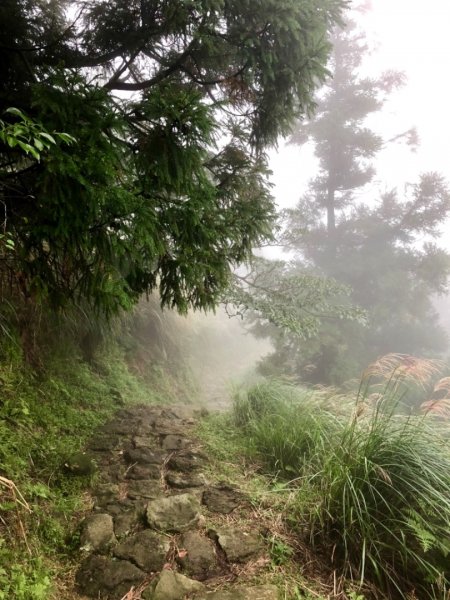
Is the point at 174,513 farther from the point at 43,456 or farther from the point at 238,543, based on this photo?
the point at 43,456

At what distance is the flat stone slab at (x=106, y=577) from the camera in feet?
7.56

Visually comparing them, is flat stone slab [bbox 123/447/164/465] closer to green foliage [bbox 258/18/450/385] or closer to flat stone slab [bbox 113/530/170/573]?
flat stone slab [bbox 113/530/170/573]

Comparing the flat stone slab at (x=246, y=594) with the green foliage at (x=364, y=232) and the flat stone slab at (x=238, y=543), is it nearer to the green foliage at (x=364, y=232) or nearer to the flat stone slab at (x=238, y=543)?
the flat stone slab at (x=238, y=543)

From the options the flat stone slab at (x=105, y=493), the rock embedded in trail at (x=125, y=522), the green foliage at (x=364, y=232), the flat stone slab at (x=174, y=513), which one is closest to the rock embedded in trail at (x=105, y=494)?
the flat stone slab at (x=105, y=493)

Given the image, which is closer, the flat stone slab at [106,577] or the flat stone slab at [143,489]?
the flat stone slab at [106,577]

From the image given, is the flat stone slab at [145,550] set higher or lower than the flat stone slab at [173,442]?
higher

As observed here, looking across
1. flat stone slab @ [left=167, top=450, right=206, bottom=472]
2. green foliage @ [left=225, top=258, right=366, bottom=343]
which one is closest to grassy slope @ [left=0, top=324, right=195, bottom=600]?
flat stone slab @ [left=167, top=450, right=206, bottom=472]

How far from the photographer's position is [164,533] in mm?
2820

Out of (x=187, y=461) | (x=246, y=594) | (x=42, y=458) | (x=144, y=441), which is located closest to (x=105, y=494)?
(x=42, y=458)

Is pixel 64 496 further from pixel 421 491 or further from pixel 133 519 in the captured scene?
pixel 421 491

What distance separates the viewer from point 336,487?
2811 millimetres

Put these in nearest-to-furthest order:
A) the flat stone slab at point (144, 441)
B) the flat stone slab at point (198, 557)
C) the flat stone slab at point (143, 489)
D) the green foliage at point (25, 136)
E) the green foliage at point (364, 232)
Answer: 1. the green foliage at point (25, 136)
2. the flat stone slab at point (198, 557)
3. the flat stone slab at point (143, 489)
4. the flat stone slab at point (144, 441)
5. the green foliage at point (364, 232)

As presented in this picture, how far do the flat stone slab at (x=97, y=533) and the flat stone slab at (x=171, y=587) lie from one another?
1.72ft

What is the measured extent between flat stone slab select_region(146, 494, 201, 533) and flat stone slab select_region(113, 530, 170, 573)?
5.1 inches
